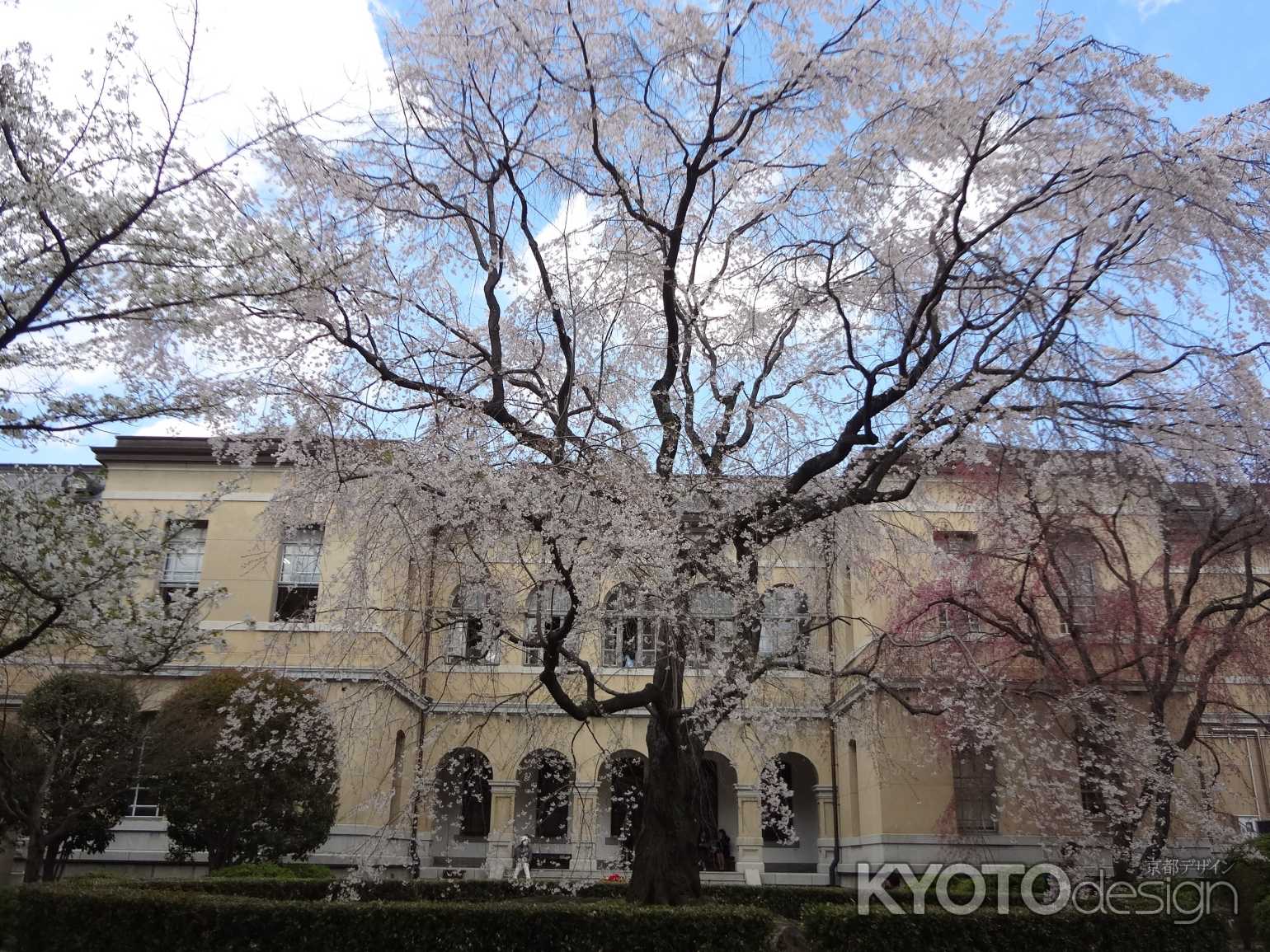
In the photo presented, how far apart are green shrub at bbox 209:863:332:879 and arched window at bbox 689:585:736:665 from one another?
263 inches

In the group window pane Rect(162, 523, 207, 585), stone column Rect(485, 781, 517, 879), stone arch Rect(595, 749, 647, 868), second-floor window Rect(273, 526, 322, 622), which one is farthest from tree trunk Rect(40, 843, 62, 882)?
stone arch Rect(595, 749, 647, 868)

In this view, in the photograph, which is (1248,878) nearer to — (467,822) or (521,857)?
(521,857)

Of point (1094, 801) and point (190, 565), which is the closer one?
point (1094, 801)

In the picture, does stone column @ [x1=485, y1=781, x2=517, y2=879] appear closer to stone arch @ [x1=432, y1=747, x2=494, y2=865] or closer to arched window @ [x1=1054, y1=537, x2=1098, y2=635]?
stone arch @ [x1=432, y1=747, x2=494, y2=865]

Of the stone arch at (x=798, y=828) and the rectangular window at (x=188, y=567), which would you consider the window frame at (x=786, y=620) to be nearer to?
the stone arch at (x=798, y=828)

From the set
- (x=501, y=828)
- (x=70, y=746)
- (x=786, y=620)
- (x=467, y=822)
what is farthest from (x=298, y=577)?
(x=786, y=620)

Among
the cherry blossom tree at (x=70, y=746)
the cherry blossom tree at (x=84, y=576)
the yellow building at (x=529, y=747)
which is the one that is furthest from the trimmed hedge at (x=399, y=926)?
the yellow building at (x=529, y=747)

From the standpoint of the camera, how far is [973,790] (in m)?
17.9

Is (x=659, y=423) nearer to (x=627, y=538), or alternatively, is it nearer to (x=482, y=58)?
(x=627, y=538)

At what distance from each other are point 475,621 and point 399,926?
2.90 m

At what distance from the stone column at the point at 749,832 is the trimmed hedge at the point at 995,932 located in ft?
31.8

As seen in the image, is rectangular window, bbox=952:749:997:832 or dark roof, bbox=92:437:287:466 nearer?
rectangular window, bbox=952:749:997:832

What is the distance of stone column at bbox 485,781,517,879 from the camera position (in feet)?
59.1

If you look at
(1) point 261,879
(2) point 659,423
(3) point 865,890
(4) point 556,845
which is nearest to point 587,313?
(2) point 659,423
